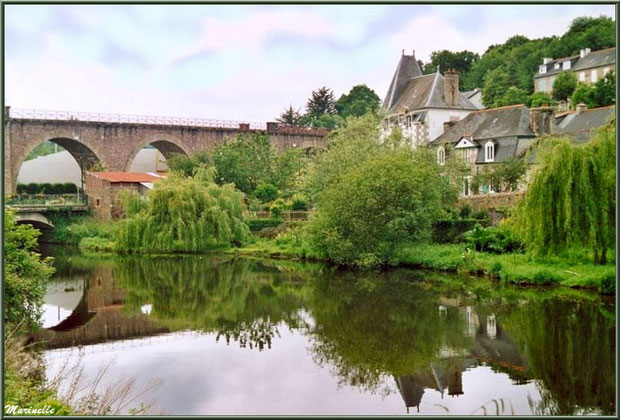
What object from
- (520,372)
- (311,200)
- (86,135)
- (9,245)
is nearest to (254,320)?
(9,245)

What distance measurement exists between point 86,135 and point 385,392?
32.1 m

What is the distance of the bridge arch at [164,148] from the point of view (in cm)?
4081

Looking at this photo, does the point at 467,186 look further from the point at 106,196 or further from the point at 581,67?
the point at 581,67

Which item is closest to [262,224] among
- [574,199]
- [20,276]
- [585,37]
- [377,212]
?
[377,212]

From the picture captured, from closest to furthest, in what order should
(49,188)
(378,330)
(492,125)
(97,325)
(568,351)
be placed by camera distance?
(568,351) → (378,330) → (97,325) → (492,125) → (49,188)

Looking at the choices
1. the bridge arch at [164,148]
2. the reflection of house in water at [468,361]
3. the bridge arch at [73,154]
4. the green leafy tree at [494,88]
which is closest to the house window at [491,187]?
the reflection of house in water at [468,361]

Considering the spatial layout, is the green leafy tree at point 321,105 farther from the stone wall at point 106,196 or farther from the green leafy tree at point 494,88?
the stone wall at point 106,196

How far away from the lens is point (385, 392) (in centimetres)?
1082

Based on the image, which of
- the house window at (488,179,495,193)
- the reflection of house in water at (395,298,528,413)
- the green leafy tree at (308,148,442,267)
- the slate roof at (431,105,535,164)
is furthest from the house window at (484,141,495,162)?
the reflection of house in water at (395,298,528,413)

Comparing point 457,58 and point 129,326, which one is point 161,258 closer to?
point 129,326

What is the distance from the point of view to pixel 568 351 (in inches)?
497

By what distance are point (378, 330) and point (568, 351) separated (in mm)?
3876

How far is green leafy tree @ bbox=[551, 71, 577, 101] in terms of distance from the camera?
50062mm

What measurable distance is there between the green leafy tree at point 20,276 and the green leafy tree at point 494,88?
4418cm
